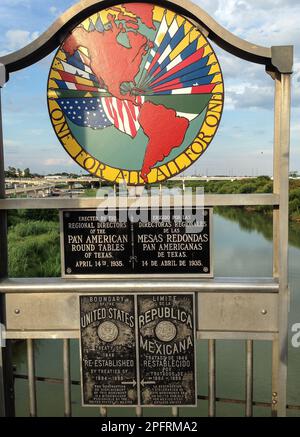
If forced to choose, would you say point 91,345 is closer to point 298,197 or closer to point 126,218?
point 126,218

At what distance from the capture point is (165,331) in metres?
3.65

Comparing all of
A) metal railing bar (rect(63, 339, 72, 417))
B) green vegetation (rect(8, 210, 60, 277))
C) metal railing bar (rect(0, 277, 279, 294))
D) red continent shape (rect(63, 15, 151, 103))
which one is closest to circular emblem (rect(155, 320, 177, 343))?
metal railing bar (rect(0, 277, 279, 294))

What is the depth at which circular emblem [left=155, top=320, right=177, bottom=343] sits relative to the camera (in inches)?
143

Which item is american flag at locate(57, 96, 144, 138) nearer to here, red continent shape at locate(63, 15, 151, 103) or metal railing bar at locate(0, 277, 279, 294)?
red continent shape at locate(63, 15, 151, 103)

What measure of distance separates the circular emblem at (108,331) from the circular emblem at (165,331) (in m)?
0.39

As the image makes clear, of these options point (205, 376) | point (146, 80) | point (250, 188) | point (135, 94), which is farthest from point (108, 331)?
point (250, 188)

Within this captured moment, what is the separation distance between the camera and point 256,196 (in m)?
3.43

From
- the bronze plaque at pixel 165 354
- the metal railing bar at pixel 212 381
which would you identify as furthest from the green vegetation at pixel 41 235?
the metal railing bar at pixel 212 381

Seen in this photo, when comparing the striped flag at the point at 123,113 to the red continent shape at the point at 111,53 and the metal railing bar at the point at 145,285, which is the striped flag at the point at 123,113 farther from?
the metal railing bar at the point at 145,285

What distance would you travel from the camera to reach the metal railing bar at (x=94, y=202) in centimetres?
342

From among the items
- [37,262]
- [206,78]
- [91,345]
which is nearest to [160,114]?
[206,78]

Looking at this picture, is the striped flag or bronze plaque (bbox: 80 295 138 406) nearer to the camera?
the striped flag

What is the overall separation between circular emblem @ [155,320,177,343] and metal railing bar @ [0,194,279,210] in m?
1.17

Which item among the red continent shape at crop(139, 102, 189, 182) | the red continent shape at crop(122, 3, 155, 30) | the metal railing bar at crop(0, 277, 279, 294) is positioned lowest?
the metal railing bar at crop(0, 277, 279, 294)
